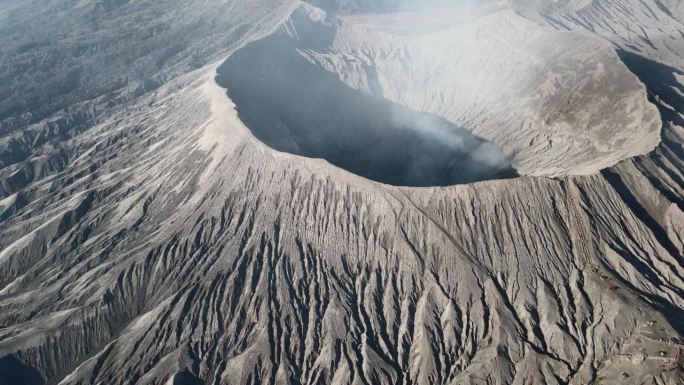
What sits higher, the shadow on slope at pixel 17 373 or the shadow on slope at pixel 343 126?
the shadow on slope at pixel 343 126

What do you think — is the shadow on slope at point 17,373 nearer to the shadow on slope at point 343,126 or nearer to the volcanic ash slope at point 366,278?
the volcanic ash slope at point 366,278

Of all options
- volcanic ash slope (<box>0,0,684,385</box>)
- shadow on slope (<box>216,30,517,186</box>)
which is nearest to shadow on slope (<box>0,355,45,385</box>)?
volcanic ash slope (<box>0,0,684,385</box>)

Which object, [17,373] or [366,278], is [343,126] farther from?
[17,373]

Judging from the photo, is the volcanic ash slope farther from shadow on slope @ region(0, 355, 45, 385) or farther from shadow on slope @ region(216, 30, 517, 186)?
shadow on slope @ region(216, 30, 517, 186)

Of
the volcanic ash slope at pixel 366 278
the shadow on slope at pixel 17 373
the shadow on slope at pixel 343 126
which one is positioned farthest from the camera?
the shadow on slope at pixel 343 126

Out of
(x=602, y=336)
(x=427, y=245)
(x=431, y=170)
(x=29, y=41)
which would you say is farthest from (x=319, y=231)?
(x=29, y=41)

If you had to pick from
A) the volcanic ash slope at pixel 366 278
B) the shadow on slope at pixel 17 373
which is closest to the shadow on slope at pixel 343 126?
the volcanic ash slope at pixel 366 278

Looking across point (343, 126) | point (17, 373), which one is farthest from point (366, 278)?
point (343, 126)

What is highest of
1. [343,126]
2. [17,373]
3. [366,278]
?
[366,278]
